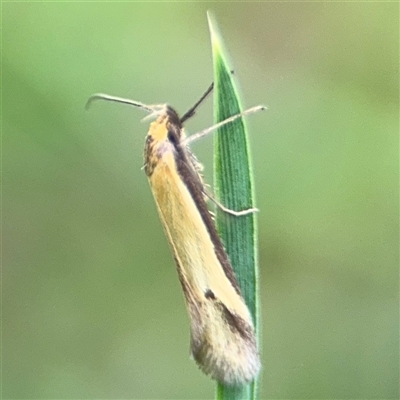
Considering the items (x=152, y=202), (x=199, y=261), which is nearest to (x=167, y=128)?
(x=199, y=261)

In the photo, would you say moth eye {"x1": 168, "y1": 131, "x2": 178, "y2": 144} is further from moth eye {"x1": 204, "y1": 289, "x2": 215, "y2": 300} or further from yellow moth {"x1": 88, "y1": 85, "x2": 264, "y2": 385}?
moth eye {"x1": 204, "y1": 289, "x2": 215, "y2": 300}

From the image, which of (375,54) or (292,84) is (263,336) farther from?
(375,54)

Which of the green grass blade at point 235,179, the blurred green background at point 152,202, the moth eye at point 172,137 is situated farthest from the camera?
the blurred green background at point 152,202

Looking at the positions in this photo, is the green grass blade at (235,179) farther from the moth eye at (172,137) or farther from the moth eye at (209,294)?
the moth eye at (172,137)

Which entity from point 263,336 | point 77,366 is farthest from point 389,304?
point 77,366

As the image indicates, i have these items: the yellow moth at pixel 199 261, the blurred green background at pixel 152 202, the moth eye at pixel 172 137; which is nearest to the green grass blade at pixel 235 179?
the yellow moth at pixel 199 261

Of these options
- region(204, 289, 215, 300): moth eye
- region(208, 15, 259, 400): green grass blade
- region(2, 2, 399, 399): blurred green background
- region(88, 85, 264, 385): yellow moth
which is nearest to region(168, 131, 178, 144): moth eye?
region(88, 85, 264, 385): yellow moth

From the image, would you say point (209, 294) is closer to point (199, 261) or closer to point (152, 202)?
point (199, 261)
